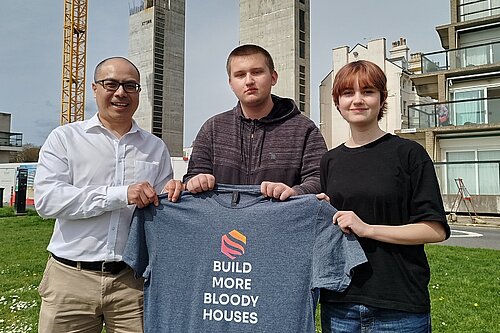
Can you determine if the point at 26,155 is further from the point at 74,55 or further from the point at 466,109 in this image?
the point at 466,109

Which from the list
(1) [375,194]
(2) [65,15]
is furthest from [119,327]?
(2) [65,15]

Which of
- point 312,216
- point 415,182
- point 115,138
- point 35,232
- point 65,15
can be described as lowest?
point 35,232

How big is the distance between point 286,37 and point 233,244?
38.4 meters

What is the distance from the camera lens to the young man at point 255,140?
2.29 m

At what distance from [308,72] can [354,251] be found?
3841cm

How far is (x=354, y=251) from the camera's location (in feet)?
6.27

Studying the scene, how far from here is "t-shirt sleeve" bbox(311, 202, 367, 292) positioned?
75.6 inches

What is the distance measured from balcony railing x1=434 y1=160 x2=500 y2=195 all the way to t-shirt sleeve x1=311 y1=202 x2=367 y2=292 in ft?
61.5

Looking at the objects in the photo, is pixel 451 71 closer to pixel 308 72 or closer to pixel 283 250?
pixel 308 72

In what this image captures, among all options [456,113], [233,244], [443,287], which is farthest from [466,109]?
[233,244]

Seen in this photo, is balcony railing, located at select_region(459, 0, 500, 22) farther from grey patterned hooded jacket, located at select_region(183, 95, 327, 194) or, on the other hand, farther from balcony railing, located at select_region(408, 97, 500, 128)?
grey patterned hooded jacket, located at select_region(183, 95, 327, 194)

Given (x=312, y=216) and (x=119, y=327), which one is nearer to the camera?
(x=312, y=216)

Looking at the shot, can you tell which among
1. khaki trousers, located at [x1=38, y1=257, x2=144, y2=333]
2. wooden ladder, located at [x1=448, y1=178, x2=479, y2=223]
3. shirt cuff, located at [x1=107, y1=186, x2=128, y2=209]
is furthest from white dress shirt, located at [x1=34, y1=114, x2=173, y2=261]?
wooden ladder, located at [x1=448, y1=178, x2=479, y2=223]

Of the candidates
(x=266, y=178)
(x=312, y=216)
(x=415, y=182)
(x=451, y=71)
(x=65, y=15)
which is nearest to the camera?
(x=415, y=182)
